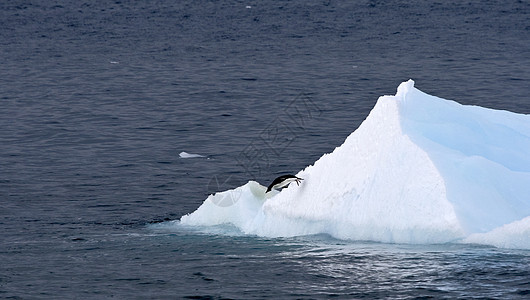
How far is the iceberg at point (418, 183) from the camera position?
61.6 feet

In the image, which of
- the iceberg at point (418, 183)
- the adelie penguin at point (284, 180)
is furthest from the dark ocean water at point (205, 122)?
the adelie penguin at point (284, 180)

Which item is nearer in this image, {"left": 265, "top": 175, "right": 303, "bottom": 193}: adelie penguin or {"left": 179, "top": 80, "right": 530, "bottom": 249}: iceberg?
{"left": 179, "top": 80, "right": 530, "bottom": 249}: iceberg

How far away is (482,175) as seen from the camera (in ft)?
63.5

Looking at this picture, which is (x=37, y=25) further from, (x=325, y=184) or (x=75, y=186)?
(x=325, y=184)

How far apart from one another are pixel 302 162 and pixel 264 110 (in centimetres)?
958

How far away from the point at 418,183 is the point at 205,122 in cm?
2002

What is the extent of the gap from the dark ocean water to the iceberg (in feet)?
1.54

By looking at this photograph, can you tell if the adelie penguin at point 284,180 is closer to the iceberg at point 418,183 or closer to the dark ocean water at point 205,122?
the iceberg at point 418,183


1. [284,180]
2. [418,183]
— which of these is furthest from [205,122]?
[418,183]

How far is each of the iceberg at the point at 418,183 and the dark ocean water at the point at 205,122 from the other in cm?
47

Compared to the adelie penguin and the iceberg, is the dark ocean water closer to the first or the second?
the iceberg

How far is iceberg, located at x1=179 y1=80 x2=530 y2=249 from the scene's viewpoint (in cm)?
1878

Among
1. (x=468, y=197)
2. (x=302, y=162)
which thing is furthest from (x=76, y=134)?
(x=468, y=197)

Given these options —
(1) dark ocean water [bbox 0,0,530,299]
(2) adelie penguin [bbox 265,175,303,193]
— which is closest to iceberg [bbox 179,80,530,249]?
(2) adelie penguin [bbox 265,175,303,193]
